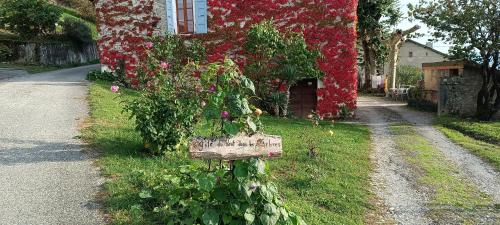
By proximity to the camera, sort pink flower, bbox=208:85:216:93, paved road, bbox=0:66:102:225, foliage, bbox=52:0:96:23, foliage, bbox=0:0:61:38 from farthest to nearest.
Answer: foliage, bbox=52:0:96:23
foliage, bbox=0:0:61:38
paved road, bbox=0:66:102:225
pink flower, bbox=208:85:216:93

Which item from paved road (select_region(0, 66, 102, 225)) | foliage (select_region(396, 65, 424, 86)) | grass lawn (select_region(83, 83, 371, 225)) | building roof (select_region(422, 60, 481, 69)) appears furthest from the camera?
foliage (select_region(396, 65, 424, 86))

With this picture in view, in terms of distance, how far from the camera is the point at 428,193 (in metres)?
7.39

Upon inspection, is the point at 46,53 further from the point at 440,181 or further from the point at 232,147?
the point at 232,147

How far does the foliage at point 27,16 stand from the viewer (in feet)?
73.5

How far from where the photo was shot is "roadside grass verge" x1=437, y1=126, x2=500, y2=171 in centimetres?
999

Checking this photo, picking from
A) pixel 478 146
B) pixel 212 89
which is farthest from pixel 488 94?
pixel 212 89

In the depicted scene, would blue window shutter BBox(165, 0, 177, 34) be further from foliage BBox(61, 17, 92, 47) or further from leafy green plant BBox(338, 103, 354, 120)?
foliage BBox(61, 17, 92, 47)

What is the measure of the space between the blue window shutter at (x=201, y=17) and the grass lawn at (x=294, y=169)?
17.0ft

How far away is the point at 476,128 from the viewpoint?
14.2 meters

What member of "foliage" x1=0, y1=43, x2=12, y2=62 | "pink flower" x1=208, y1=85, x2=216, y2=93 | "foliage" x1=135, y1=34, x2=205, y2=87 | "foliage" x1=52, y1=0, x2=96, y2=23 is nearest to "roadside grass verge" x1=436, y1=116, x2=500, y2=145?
"foliage" x1=135, y1=34, x2=205, y2=87

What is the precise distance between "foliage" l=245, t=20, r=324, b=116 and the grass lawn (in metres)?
3.60

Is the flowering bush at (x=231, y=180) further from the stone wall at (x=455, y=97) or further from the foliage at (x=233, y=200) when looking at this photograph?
the stone wall at (x=455, y=97)

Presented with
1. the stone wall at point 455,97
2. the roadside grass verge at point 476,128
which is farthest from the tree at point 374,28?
the roadside grass verge at point 476,128

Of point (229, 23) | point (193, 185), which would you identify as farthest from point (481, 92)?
point (193, 185)
